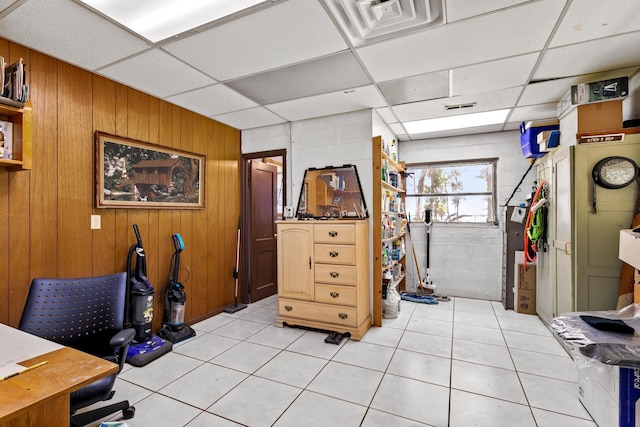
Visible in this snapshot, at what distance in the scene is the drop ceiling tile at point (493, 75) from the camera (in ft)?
8.39

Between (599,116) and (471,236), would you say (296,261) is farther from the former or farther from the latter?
(599,116)

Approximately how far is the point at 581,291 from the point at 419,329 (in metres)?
1.57

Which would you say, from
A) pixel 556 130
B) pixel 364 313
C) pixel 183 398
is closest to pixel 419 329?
pixel 364 313

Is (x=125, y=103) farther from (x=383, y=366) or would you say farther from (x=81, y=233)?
(x=383, y=366)

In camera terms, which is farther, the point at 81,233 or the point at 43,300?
the point at 81,233

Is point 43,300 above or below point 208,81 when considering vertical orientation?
below

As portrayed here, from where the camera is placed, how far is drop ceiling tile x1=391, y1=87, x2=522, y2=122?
3.26 m

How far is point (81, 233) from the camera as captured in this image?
265cm

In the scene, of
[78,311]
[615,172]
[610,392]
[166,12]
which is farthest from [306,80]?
[610,392]

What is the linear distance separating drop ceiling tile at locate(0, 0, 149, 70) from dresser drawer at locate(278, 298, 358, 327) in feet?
9.38

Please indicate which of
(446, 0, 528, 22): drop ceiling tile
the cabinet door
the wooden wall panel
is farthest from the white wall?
the wooden wall panel

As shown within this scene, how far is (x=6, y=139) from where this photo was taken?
2131 millimetres

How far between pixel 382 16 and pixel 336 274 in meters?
2.40

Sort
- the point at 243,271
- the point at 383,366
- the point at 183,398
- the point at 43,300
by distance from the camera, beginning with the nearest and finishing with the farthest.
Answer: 1. the point at 43,300
2. the point at 183,398
3. the point at 383,366
4. the point at 243,271
